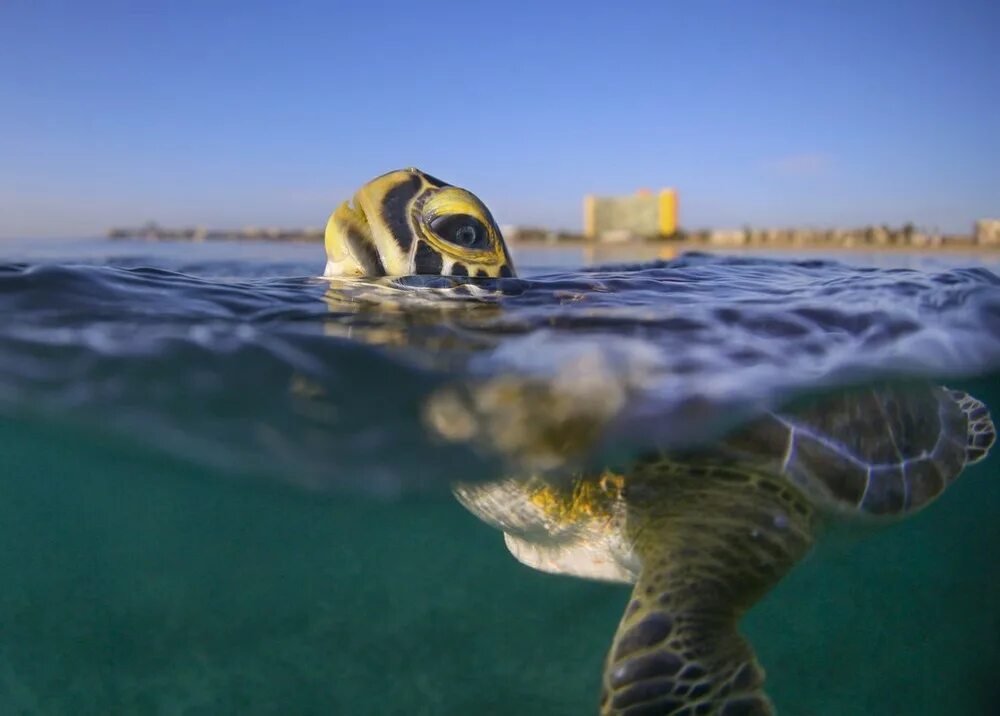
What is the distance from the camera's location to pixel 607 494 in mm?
3271

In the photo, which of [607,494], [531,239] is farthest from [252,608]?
[531,239]

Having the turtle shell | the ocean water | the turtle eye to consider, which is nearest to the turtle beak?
the ocean water

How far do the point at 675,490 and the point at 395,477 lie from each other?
8.57ft

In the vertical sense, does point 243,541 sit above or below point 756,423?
below

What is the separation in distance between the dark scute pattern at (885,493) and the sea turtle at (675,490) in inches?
0.4

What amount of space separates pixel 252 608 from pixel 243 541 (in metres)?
2.51

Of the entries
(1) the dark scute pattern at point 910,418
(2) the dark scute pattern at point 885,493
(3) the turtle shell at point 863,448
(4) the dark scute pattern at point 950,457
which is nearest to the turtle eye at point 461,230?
(3) the turtle shell at point 863,448

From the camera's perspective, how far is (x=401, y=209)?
3.55 metres

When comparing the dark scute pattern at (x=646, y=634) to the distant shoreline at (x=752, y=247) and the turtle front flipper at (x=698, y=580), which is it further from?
the distant shoreline at (x=752, y=247)

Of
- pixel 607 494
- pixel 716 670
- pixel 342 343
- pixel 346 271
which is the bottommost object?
pixel 716 670

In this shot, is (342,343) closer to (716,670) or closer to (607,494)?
(607,494)

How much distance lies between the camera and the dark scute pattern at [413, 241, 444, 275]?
3643mm

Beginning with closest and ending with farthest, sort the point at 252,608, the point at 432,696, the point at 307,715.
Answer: the point at 307,715 → the point at 432,696 → the point at 252,608

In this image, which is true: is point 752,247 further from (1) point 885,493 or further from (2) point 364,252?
(2) point 364,252
